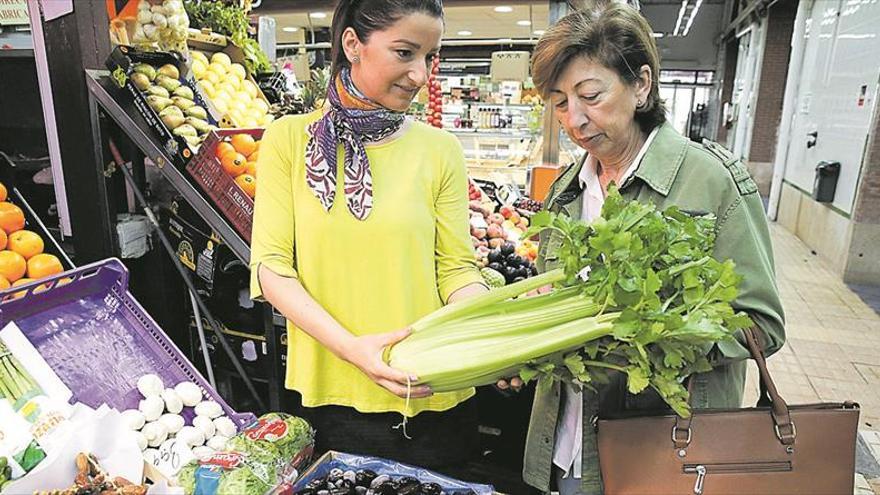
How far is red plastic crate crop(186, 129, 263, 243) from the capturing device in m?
2.39

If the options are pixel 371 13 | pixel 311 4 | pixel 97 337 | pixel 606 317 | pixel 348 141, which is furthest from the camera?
pixel 311 4

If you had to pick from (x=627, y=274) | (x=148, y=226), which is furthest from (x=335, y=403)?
(x=148, y=226)

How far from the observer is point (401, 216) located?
1.51 m

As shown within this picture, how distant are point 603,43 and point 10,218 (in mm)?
2252

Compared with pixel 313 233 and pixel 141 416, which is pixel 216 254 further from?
pixel 313 233

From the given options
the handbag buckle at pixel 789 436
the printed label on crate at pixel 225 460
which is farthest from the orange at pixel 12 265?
the handbag buckle at pixel 789 436

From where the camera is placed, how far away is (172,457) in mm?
1536

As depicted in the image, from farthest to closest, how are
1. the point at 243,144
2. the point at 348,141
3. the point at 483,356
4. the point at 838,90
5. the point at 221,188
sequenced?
the point at 838,90, the point at 243,144, the point at 221,188, the point at 348,141, the point at 483,356

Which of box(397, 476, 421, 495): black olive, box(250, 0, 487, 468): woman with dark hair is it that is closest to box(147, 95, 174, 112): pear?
box(250, 0, 487, 468): woman with dark hair

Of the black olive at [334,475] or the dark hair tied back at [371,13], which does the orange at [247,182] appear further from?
the black olive at [334,475]

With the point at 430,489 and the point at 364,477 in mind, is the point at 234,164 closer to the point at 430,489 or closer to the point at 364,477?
the point at 364,477

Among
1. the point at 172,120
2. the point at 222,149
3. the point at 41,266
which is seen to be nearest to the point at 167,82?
the point at 172,120

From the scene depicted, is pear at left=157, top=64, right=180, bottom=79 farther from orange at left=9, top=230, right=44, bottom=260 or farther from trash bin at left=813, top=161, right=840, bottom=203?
trash bin at left=813, top=161, right=840, bottom=203

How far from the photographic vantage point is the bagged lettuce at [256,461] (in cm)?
128
